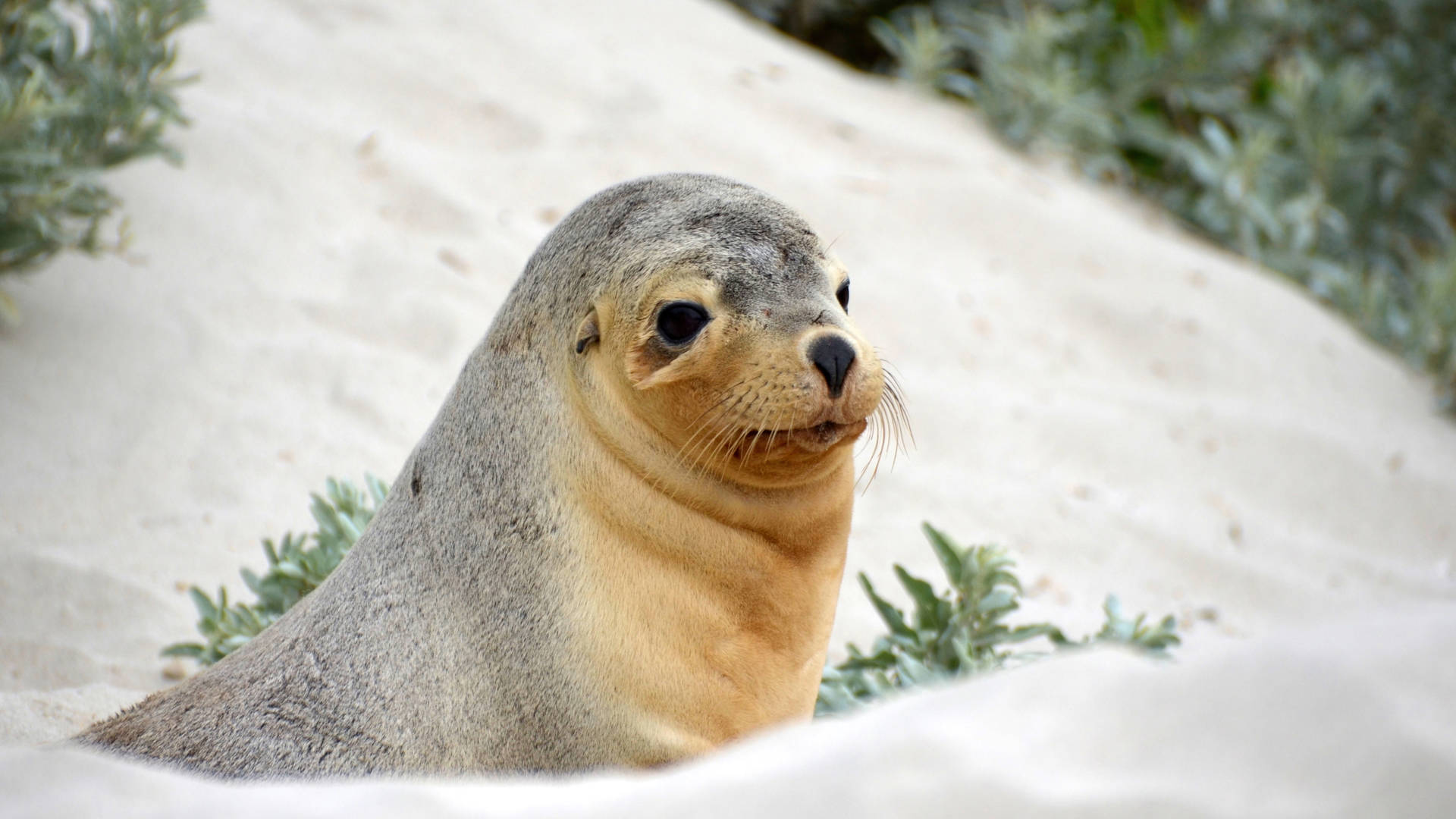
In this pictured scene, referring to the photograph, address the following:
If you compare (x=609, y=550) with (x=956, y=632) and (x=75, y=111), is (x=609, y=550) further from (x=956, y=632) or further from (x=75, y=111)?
(x=75, y=111)

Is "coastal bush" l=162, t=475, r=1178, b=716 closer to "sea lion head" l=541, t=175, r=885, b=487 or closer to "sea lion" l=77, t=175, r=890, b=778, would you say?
"sea lion" l=77, t=175, r=890, b=778

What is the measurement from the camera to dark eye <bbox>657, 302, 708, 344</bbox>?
1965mm

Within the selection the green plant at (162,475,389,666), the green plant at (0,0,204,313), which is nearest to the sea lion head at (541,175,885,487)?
the green plant at (162,475,389,666)

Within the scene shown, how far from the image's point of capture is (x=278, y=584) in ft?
9.85

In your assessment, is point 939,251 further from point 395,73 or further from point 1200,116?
point 1200,116

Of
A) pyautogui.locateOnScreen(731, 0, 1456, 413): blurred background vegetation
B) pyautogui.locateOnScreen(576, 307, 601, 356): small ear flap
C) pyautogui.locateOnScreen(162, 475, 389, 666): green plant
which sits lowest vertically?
pyautogui.locateOnScreen(162, 475, 389, 666): green plant

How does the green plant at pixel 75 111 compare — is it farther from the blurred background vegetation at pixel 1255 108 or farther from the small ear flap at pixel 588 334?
the blurred background vegetation at pixel 1255 108

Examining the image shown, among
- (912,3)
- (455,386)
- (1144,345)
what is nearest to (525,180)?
(1144,345)

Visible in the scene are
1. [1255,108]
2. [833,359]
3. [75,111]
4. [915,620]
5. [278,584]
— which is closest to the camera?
[833,359]

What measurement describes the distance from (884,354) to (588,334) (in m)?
3.22

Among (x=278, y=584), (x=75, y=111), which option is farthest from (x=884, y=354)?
(x=75, y=111)

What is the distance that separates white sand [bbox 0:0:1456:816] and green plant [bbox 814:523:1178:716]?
1.79 ft

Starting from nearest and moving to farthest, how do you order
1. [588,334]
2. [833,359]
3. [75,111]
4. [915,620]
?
[833,359], [588,334], [915,620], [75,111]

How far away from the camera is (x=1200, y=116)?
8.05 m
